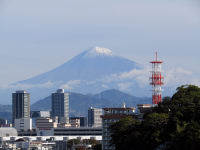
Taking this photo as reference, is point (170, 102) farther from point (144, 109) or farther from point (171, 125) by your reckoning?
point (144, 109)

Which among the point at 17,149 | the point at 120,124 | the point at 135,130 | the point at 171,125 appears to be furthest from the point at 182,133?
the point at 17,149

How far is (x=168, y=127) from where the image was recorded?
78312 mm

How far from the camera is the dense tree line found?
68250mm

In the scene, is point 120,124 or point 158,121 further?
point 120,124

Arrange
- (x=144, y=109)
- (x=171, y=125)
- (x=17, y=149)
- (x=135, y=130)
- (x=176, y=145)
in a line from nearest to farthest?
(x=176, y=145)
(x=171, y=125)
(x=135, y=130)
(x=144, y=109)
(x=17, y=149)

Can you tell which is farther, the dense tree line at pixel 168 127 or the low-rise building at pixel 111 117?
the low-rise building at pixel 111 117

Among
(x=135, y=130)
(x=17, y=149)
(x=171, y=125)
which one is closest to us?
(x=171, y=125)

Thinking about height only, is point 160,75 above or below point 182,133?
above

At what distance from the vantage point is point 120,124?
89.8 meters

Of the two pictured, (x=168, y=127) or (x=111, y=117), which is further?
(x=111, y=117)

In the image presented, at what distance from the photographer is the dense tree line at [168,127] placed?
224 feet

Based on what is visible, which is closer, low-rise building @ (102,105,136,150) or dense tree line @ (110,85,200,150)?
dense tree line @ (110,85,200,150)

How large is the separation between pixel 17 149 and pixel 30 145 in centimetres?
908

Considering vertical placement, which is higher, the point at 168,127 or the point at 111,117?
the point at 111,117
